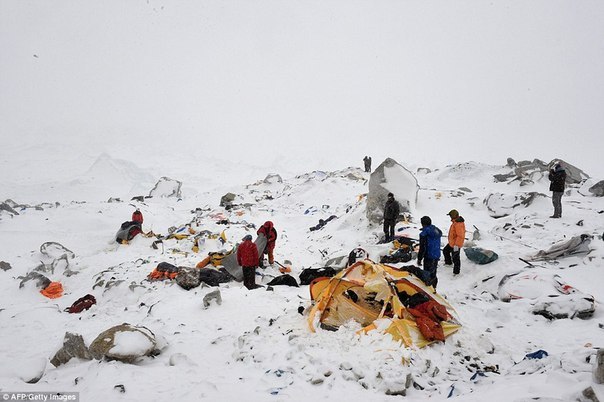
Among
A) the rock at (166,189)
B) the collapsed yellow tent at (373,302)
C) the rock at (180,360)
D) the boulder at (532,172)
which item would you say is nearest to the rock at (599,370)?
the collapsed yellow tent at (373,302)

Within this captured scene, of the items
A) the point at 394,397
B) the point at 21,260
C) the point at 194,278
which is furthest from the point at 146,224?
the point at 394,397

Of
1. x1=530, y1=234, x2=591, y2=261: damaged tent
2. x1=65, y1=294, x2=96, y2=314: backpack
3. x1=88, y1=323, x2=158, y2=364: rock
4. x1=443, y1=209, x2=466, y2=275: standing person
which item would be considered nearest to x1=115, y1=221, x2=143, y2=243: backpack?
x1=65, y1=294, x2=96, y2=314: backpack

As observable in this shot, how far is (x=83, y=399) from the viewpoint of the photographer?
372cm

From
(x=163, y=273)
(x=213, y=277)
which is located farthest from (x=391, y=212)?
(x=163, y=273)

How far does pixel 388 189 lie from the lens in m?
14.1

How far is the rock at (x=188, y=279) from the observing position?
8094 mm

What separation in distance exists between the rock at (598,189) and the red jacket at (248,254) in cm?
1613

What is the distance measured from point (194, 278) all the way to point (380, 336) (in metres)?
5.19

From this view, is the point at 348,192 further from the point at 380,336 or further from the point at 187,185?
the point at 187,185

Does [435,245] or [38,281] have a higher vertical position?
[435,245]

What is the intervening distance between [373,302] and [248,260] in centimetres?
379

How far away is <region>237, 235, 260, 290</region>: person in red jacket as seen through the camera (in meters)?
8.36

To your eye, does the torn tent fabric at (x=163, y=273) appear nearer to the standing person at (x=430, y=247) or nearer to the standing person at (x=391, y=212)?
the standing person at (x=430, y=247)

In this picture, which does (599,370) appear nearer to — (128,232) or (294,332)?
(294,332)
